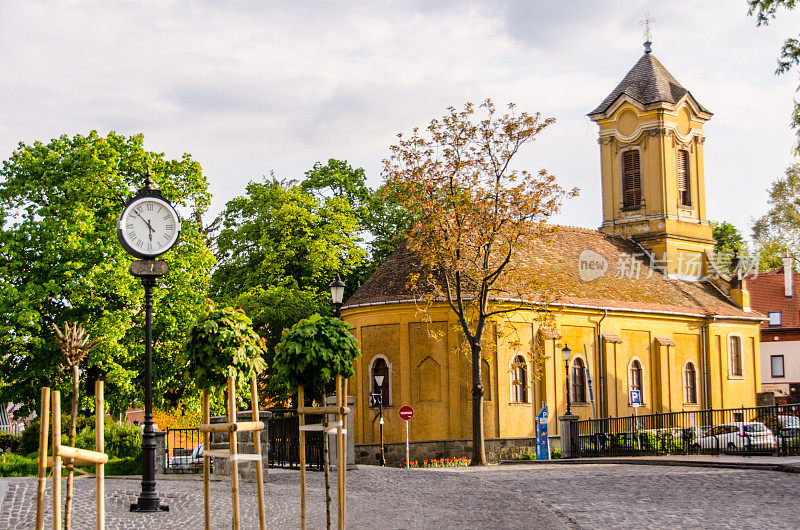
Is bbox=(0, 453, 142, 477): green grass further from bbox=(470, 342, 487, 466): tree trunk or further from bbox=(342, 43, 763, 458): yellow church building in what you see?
bbox=(342, 43, 763, 458): yellow church building

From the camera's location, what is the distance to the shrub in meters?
32.2

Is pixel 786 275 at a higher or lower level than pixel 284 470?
higher

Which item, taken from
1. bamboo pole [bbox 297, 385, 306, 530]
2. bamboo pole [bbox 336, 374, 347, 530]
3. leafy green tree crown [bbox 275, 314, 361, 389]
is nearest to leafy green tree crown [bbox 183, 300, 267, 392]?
leafy green tree crown [bbox 275, 314, 361, 389]

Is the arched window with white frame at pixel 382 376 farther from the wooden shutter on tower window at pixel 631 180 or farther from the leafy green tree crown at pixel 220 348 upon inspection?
the leafy green tree crown at pixel 220 348

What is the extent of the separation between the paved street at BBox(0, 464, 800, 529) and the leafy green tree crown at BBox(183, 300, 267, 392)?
4150 millimetres

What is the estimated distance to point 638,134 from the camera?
51.2 metres

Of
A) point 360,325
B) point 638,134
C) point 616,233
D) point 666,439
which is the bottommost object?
point 666,439

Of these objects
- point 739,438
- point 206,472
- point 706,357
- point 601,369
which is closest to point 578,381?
point 601,369

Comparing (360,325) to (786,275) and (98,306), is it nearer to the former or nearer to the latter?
(98,306)

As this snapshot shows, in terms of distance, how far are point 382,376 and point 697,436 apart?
1205cm

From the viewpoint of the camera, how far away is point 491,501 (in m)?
16.1

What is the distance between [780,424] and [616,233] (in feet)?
84.1

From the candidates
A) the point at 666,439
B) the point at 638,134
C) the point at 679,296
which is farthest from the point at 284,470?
the point at 638,134

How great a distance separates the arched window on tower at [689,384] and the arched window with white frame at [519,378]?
11.3 meters
